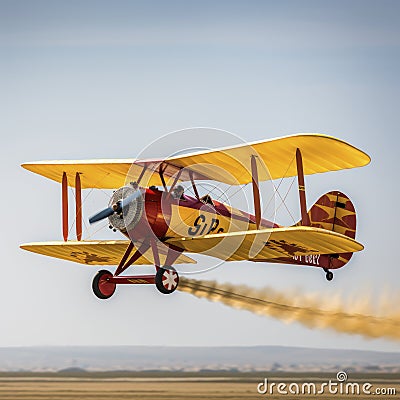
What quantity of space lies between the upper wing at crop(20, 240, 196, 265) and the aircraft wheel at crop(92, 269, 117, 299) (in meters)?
0.54

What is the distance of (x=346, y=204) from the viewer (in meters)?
15.5

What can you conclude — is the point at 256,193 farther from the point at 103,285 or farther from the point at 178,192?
the point at 103,285

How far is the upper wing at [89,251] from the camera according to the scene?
14680 mm

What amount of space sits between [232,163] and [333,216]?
7.70 ft

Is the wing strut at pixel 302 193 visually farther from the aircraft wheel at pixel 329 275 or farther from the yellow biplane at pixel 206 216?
the aircraft wheel at pixel 329 275

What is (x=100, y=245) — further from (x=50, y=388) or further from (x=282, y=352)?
(x=282, y=352)

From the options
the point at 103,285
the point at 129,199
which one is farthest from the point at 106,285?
the point at 129,199

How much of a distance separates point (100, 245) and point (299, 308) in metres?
5.38

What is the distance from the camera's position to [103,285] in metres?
14.4

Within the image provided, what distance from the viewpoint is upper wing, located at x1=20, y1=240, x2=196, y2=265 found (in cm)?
1468

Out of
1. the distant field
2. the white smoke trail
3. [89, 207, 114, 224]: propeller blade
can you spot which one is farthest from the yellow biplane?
the distant field

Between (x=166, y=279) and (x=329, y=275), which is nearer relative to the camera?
(x=166, y=279)

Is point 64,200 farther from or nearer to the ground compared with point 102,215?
farther from the ground

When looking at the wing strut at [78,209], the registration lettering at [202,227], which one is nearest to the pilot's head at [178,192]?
the registration lettering at [202,227]
